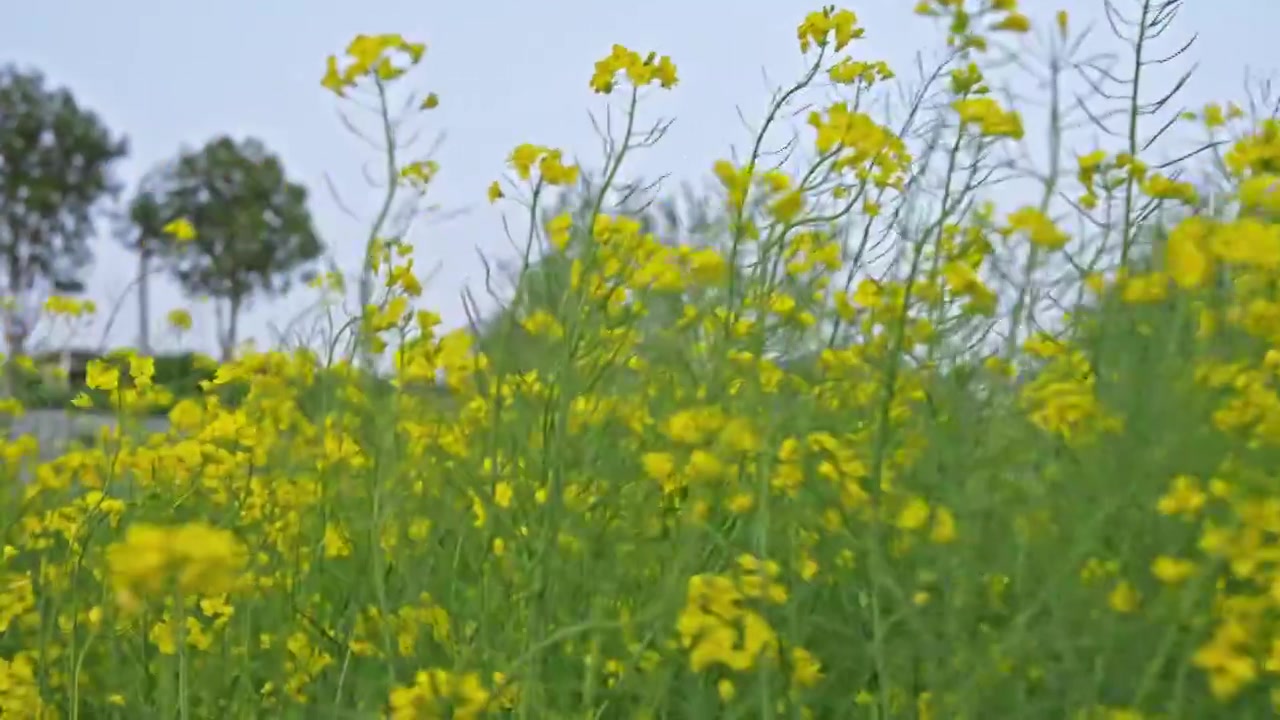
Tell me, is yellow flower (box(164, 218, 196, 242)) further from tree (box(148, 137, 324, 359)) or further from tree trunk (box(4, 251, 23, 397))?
tree (box(148, 137, 324, 359))

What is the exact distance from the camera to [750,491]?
1.48 meters

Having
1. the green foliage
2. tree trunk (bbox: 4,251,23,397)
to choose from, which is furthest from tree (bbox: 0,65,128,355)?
tree trunk (bbox: 4,251,23,397)

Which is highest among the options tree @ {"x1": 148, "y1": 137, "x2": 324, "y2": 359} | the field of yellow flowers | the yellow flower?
tree @ {"x1": 148, "y1": 137, "x2": 324, "y2": 359}

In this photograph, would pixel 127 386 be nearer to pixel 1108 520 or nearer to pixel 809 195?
pixel 809 195

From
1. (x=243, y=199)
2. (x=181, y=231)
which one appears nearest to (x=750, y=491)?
(x=181, y=231)

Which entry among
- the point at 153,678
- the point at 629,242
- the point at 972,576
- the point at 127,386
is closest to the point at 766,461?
→ the point at 972,576

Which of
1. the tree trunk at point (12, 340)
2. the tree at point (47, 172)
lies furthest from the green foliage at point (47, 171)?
the tree trunk at point (12, 340)

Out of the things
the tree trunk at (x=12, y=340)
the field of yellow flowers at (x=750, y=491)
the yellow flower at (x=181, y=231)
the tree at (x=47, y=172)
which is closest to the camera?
the field of yellow flowers at (x=750, y=491)

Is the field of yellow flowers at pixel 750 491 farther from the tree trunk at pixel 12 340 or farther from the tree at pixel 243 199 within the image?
the tree at pixel 243 199

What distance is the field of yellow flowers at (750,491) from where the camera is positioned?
1.27m

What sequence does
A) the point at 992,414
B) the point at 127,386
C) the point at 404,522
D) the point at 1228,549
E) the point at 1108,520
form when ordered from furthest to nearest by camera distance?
1. the point at 127,386
2. the point at 992,414
3. the point at 404,522
4. the point at 1108,520
5. the point at 1228,549

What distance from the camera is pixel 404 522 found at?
1.68m

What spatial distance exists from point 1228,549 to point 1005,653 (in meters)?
0.25

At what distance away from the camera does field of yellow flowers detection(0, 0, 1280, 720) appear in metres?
1.27
